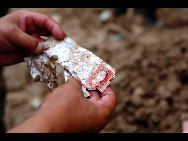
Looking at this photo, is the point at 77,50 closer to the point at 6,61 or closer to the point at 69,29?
the point at 6,61

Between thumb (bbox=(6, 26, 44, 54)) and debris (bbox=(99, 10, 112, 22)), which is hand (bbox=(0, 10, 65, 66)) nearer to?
thumb (bbox=(6, 26, 44, 54))

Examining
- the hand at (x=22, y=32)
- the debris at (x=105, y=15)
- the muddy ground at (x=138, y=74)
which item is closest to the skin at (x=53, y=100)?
the hand at (x=22, y=32)

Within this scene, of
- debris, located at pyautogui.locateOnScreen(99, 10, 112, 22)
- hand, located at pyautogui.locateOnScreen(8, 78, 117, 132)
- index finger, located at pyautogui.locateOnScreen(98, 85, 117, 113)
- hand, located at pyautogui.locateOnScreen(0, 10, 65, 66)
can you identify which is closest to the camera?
hand, located at pyautogui.locateOnScreen(8, 78, 117, 132)

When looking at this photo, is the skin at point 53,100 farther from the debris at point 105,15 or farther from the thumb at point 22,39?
the debris at point 105,15

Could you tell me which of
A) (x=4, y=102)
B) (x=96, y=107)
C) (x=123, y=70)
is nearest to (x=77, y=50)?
(x=96, y=107)

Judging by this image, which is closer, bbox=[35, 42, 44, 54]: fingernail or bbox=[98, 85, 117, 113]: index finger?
bbox=[98, 85, 117, 113]: index finger

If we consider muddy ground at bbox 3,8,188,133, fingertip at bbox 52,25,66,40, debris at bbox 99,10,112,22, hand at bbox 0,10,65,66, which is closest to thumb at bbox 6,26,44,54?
hand at bbox 0,10,65,66

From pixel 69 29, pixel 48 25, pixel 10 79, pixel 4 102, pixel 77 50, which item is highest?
pixel 48 25
